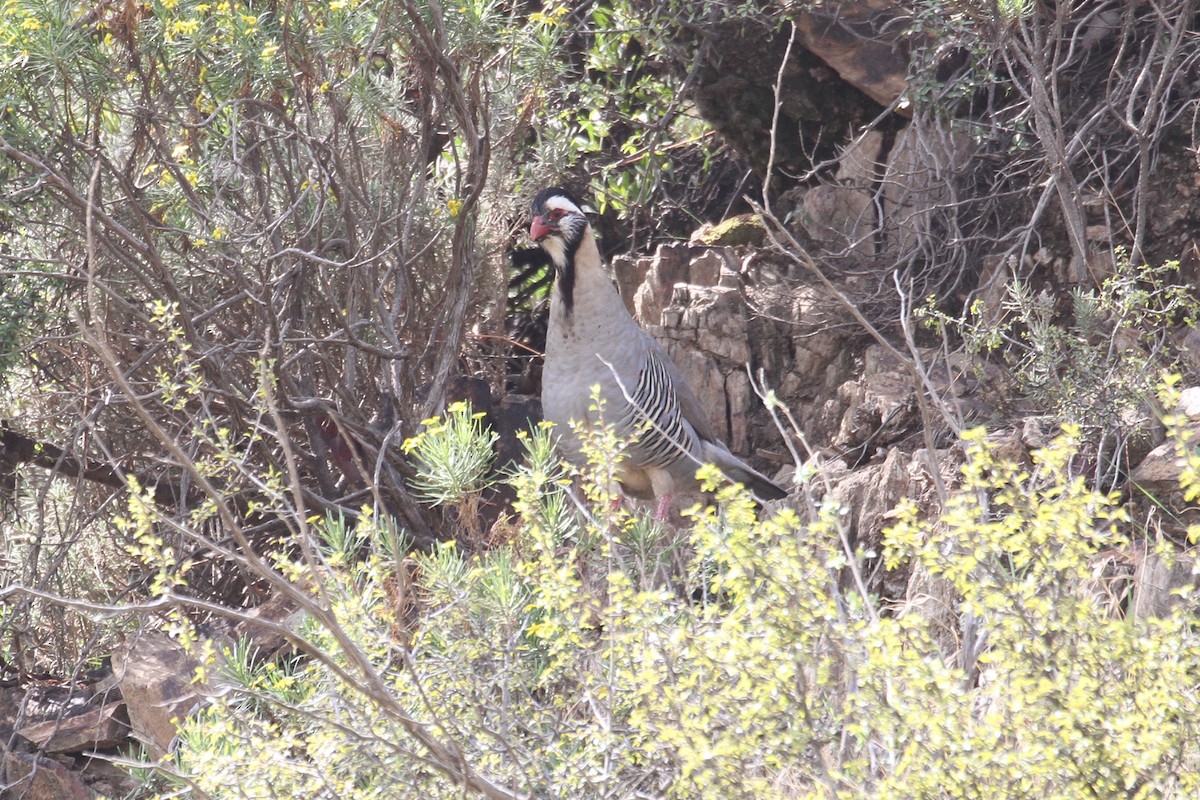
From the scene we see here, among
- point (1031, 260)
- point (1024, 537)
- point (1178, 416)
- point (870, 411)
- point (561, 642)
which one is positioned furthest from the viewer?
point (1031, 260)

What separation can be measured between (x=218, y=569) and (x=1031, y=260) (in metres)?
Answer: 3.94

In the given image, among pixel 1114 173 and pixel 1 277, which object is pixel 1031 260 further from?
pixel 1 277

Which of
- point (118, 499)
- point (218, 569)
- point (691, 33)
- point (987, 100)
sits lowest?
point (218, 569)

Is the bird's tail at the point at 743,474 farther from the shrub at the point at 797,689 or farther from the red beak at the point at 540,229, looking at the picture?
the shrub at the point at 797,689

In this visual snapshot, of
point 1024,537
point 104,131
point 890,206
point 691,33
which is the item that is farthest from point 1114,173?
point 104,131

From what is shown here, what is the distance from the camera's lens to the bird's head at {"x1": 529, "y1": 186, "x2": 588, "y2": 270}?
5.81 meters

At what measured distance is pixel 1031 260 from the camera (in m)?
5.99

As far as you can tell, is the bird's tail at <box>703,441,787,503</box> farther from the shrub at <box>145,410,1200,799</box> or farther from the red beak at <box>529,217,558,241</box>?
the shrub at <box>145,410,1200,799</box>

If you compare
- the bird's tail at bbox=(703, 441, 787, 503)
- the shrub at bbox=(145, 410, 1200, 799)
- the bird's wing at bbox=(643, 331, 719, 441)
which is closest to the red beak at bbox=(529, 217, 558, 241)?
the bird's wing at bbox=(643, 331, 719, 441)

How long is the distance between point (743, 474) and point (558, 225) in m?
1.40

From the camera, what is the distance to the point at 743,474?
5.82 meters

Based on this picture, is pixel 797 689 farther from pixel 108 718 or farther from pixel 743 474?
pixel 108 718

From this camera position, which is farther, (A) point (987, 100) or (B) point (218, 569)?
(A) point (987, 100)

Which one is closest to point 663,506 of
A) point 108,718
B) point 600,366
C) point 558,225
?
point 600,366
